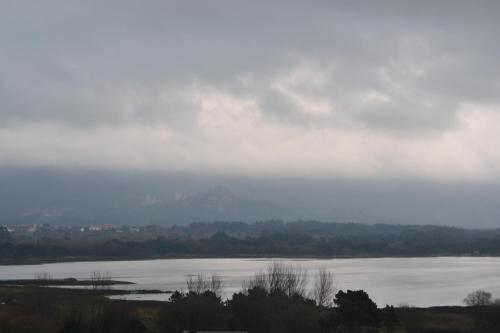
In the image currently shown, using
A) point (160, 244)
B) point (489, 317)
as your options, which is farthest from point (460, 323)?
point (160, 244)

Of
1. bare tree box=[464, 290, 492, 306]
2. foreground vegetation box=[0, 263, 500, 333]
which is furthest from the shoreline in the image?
foreground vegetation box=[0, 263, 500, 333]

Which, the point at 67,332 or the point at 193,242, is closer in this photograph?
the point at 67,332

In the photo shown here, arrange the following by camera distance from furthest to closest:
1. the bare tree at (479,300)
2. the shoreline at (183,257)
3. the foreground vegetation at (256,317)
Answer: the shoreline at (183,257) → the bare tree at (479,300) → the foreground vegetation at (256,317)

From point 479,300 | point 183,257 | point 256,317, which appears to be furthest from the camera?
point 183,257

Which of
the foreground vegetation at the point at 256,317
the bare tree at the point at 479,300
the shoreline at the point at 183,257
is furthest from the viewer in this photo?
the shoreline at the point at 183,257

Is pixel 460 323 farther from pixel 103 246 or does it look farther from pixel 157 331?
pixel 103 246

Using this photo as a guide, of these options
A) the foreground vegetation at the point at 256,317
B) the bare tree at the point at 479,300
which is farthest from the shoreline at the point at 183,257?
the foreground vegetation at the point at 256,317

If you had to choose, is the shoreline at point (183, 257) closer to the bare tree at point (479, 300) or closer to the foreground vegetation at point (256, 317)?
the bare tree at point (479, 300)

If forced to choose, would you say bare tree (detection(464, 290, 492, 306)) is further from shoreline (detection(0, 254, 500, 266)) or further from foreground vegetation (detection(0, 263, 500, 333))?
shoreline (detection(0, 254, 500, 266))

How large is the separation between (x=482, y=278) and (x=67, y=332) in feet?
201

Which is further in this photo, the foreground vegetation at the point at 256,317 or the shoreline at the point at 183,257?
the shoreline at the point at 183,257

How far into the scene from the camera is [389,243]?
620 ft

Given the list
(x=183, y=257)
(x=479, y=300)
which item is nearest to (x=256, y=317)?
(x=479, y=300)

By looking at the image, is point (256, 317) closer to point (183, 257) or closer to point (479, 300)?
point (479, 300)
